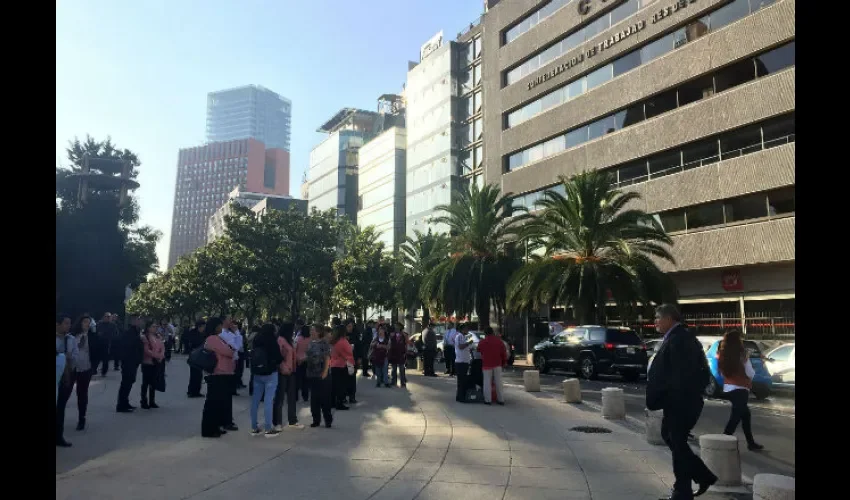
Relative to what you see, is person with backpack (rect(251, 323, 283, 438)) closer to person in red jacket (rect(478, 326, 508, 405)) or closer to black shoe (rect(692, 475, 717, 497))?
person in red jacket (rect(478, 326, 508, 405))

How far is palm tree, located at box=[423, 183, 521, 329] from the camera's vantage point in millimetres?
32594

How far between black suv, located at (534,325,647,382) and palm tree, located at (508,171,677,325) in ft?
17.6

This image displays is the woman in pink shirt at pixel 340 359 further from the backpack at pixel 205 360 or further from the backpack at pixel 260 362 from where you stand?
the backpack at pixel 205 360

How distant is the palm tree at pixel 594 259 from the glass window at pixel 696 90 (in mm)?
8222

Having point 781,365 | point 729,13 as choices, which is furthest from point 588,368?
point 729,13

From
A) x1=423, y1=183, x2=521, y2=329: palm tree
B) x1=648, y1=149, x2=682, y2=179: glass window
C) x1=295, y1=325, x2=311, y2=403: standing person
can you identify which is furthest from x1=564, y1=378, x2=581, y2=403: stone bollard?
x1=648, y1=149, x2=682, y2=179: glass window

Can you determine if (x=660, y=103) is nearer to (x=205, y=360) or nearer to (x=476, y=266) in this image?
(x=476, y=266)

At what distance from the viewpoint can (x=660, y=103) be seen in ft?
110

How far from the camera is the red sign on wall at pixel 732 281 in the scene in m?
28.9

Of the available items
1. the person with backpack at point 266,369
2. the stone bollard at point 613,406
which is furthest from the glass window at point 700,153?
the person with backpack at point 266,369

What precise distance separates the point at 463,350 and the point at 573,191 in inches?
588

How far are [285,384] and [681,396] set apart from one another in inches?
273

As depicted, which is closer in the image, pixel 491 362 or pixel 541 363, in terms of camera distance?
pixel 491 362
